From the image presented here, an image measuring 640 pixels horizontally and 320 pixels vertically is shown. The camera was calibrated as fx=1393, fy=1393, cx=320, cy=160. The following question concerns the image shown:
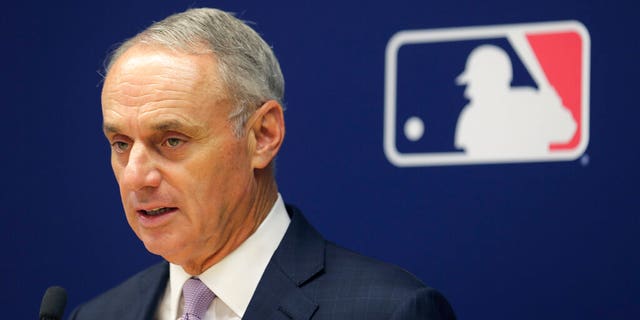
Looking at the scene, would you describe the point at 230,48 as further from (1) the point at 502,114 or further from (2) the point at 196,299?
(1) the point at 502,114

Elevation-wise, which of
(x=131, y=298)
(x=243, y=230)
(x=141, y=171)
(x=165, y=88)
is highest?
(x=165, y=88)

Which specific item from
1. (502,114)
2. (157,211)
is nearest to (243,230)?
(157,211)

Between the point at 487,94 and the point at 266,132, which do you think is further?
the point at 487,94

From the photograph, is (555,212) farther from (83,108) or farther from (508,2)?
(83,108)

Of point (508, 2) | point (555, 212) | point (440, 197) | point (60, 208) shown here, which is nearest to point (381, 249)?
point (440, 197)

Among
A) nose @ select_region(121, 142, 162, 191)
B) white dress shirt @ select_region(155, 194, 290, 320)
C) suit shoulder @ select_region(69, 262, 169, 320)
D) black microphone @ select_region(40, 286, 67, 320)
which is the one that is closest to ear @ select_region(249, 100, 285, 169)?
white dress shirt @ select_region(155, 194, 290, 320)

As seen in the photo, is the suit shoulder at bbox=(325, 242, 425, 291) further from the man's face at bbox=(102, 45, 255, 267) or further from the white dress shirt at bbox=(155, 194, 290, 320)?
the man's face at bbox=(102, 45, 255, 267)

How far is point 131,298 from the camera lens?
2.95m

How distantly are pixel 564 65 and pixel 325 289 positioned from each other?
81cm

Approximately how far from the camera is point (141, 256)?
3.59 meters

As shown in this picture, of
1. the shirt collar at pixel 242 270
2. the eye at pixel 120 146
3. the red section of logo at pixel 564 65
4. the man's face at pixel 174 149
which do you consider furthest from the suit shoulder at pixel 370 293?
the red section of logo at pixel 564 65

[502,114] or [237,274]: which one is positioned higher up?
[502,114]

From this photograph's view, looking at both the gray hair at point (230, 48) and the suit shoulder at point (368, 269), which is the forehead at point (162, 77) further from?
the suit shoulder at point (368, 269)

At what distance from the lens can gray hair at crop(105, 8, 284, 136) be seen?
9.01ft
